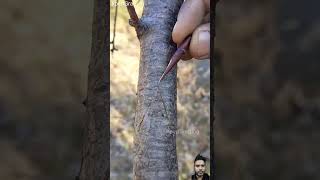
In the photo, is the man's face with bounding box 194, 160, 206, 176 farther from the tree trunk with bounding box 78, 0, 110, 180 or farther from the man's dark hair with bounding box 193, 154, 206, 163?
the tree trunk with bounding box 78, 0, 110, 180

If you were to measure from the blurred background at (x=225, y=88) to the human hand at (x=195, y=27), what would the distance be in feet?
0.86

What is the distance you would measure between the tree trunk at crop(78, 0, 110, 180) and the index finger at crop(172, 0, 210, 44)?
217 millimetres

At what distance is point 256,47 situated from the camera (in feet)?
2.86

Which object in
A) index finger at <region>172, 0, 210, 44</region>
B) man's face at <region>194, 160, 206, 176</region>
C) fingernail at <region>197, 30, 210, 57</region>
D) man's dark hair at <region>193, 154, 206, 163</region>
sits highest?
index finger at <region>172, 0, 210, 44</region>

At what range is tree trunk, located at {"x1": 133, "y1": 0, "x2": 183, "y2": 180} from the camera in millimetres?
1248

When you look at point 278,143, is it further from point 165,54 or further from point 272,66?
point 165,54

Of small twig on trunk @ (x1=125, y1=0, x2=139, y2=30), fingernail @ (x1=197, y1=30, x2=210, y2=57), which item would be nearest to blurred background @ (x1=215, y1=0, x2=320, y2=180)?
fingernail @ (x1=197, y1=30, x2=210, y2=57)

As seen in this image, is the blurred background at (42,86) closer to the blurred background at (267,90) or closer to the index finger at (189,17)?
the blurred background at (267,90)

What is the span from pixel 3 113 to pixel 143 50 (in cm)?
56

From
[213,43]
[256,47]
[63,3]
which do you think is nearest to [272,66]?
[256,47]

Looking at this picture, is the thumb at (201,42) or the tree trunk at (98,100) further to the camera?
the thumb at (201,42)

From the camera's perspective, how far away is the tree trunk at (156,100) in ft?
4.09

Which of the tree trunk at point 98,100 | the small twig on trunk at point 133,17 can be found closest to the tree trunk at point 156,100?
the small twig on trunk at point 133,17

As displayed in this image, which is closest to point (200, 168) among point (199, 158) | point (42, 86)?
point (199, 158)
